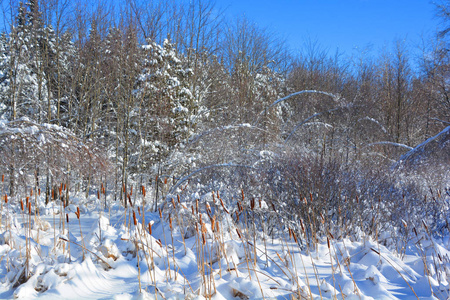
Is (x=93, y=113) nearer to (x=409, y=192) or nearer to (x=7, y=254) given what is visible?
(x=7, y=254)

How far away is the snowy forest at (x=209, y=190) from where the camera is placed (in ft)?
10.2

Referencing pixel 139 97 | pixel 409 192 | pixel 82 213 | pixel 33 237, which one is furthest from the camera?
pixel 139 97

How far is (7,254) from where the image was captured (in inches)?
130

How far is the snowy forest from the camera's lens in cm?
312

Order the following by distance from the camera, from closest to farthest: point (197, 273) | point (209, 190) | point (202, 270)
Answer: point (202, 270) → point (197, 273) → point (209, 190)

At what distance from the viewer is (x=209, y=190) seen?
684 centimetres

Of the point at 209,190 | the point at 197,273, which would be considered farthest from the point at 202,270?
the point at 209,190

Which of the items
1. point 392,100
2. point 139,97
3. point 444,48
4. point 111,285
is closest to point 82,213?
point 139,97

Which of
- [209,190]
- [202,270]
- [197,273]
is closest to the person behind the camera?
[202,270]

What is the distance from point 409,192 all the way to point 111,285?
5.70 metres

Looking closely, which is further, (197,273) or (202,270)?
(197,273)

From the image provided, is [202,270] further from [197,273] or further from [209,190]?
[209,190]

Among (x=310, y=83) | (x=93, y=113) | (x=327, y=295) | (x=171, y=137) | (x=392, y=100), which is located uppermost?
(x=310, y=83)

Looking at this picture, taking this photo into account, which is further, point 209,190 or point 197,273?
point 209,190
